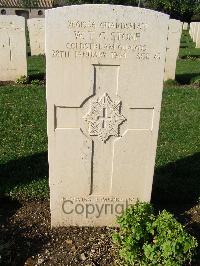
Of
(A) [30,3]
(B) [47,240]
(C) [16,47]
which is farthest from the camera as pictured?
(A) [30,3]

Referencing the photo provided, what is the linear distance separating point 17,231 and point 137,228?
135 cm

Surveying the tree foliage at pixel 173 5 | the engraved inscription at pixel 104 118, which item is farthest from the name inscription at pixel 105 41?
the tree foliage at pixel 173 5

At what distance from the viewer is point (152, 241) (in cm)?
338

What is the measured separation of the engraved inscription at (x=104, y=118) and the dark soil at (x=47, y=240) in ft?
3.52

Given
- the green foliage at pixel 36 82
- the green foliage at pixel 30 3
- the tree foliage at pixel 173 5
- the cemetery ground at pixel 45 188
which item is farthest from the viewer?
the green foliage at pixel 30 3

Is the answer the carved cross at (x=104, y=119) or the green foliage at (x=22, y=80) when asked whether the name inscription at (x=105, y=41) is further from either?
the green foliage at (x=22, y=80)

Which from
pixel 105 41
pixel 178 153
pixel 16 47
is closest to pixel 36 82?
pixel 16 47

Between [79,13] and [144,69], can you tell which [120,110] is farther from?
[79,13]

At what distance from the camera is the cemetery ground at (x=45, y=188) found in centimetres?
361

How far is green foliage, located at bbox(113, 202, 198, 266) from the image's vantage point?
309 cm

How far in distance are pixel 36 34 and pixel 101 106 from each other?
477 inches

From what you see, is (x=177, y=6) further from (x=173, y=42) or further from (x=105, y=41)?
(x=105, y=41)

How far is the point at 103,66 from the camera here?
338 cm

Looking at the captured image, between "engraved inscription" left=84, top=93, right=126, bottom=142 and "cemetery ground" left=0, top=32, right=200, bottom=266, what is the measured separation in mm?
1114
